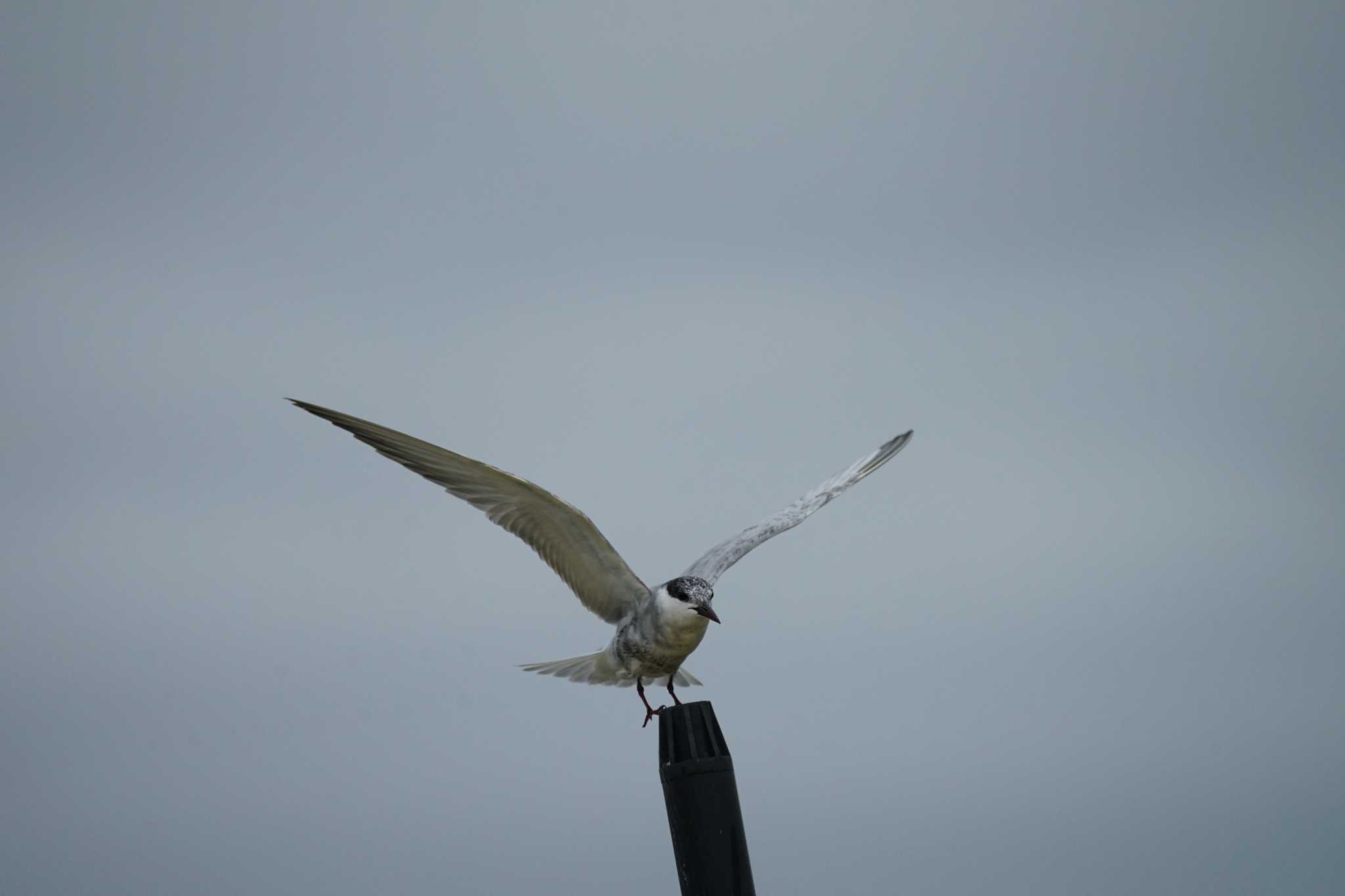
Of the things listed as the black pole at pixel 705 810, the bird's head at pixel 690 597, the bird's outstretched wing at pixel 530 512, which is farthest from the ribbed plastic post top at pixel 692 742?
the bird's outstretched wing at pixel 530 512

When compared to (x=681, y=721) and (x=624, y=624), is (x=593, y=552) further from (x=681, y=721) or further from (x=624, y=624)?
(x=681, y=721)

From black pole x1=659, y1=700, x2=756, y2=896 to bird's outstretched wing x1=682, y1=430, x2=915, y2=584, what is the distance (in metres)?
3.51

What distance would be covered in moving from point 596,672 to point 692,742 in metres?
4.35

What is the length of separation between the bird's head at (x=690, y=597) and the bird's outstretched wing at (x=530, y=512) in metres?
0.72

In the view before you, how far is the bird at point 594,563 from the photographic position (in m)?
8.72

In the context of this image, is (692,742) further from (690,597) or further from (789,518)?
(789,518)

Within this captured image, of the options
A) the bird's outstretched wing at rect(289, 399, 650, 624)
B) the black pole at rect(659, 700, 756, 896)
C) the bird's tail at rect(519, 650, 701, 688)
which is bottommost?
the black pole at rect(659, 700, 756, 896)

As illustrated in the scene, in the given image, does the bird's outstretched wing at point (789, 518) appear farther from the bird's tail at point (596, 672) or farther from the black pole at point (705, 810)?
the black pole at point (705, 810)

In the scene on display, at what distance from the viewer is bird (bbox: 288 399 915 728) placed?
872 cm

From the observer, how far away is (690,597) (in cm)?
854

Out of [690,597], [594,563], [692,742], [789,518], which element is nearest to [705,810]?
[692,742]

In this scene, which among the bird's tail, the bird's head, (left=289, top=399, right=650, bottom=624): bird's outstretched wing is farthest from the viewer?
the bird's tail

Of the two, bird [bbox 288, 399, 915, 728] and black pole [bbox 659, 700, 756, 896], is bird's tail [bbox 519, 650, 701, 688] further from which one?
black pole [bbox 659, 700, 756, 896]

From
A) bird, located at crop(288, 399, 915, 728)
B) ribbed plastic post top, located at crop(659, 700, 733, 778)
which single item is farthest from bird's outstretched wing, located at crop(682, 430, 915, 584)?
ribbed plastic post top, located at crop(659, 700, 733, 778)
